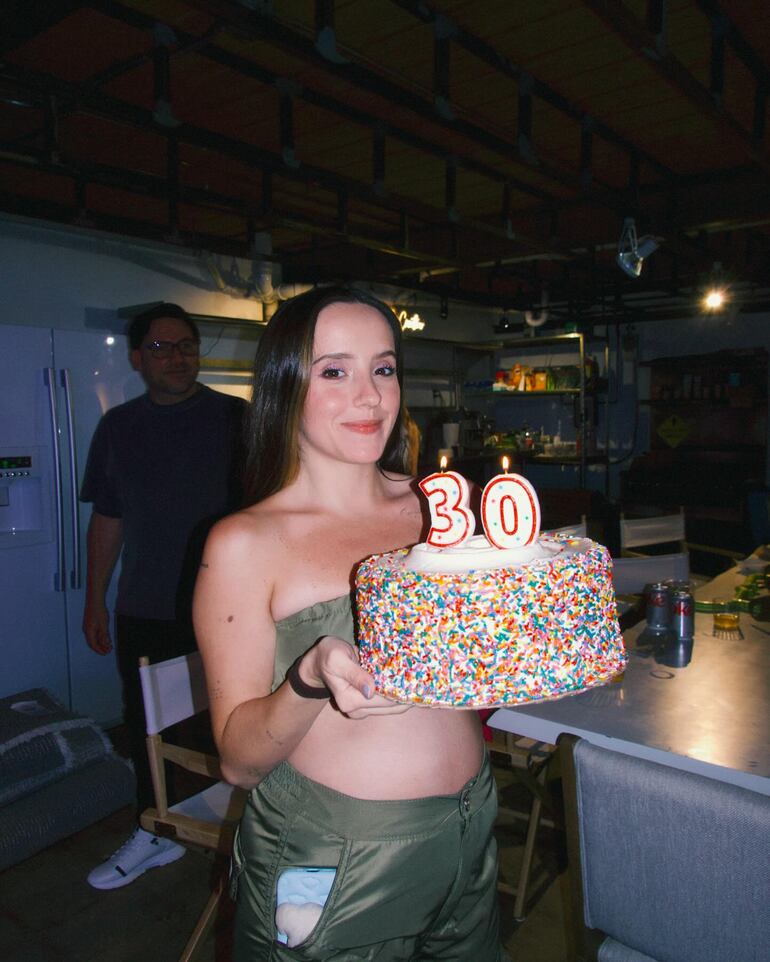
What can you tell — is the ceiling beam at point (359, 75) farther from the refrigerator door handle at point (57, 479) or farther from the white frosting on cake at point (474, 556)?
the refrigerator door handle at point (57, 479)

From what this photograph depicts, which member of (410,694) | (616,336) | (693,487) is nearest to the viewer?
(410,694)

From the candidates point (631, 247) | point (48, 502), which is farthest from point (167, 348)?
point (631, 247)

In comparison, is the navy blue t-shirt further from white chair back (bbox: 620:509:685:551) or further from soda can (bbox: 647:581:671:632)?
white chair back (bbox: 620:509:685:551)

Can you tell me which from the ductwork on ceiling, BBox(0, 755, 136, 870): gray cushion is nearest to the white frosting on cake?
BBox(0, 755, 136, 870): gray cushion

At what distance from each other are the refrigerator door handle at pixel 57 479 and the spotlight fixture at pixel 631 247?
3.14m

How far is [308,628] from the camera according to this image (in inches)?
47.4

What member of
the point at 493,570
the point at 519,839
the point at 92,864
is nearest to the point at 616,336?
the point at 519,839

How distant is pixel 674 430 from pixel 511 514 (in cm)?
→ 830

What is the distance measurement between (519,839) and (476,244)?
3722mm

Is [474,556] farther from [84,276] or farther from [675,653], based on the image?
[84,276]

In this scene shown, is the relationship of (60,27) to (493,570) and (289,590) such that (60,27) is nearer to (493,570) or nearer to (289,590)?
(289,590)

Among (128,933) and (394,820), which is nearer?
(394,820)

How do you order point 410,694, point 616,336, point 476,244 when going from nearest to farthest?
point 410,694
point 476,244
point 616,336

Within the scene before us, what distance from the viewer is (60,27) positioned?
235 cm
